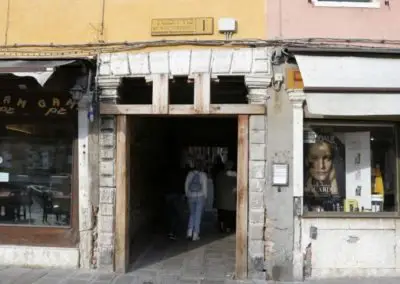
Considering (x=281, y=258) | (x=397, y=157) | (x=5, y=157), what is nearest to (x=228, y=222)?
(x=281, y=258)

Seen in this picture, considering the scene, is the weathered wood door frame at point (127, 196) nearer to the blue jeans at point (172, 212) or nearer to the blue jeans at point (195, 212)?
the blue jeans at point (195, 212)

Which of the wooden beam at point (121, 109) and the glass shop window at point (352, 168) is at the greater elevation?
the wooden beam at point (121, 109)

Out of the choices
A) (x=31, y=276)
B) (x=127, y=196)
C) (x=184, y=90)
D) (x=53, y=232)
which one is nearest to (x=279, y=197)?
(x=127, y=196)

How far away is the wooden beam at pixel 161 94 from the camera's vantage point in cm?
690

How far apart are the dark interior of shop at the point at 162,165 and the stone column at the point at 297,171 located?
243 cm

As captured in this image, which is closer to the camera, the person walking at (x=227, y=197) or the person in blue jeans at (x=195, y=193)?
the person in blue jeans at (x=195, y=193)

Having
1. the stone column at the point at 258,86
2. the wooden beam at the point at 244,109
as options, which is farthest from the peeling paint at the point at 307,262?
the stone column at the point at 258,86

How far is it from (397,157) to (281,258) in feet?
7.73

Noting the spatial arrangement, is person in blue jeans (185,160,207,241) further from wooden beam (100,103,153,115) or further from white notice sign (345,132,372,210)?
white notice sign (345,132,372,210)

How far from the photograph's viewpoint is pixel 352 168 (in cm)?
720

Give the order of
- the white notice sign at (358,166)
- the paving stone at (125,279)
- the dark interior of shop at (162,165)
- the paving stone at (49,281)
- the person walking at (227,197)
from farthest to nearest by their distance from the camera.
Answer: the person walking at (227,197) → the dark interior of shop at (162,165) → the white notice sign at (358,166) → the paving stone at (125,279) → the paving stone at (49,281)

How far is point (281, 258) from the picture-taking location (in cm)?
668

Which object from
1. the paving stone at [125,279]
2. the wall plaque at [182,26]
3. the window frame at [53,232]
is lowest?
the paving stone at [125,279]

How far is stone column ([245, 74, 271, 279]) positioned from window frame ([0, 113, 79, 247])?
8.73 ft
